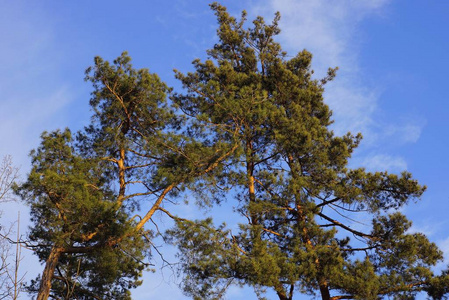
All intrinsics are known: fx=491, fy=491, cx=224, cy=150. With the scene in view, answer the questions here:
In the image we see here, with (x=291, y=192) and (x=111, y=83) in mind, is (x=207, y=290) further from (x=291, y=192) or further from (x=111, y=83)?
(x=111, y=83)

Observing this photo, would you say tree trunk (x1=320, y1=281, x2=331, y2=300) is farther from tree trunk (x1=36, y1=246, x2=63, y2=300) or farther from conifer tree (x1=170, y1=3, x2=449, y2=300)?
tree trunk (x1=36, y1=246, x2=63, y2=300)

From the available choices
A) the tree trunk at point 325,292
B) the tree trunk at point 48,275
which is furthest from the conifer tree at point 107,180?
the tree trunk at point 325,292

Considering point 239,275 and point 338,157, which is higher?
point 338,157

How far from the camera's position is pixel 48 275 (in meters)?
9.75

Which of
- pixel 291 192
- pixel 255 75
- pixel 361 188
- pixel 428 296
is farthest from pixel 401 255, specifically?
pixel 255 75

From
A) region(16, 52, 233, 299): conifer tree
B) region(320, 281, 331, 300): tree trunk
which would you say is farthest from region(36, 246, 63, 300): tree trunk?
region(320, 281, 331, 300): tree trunk

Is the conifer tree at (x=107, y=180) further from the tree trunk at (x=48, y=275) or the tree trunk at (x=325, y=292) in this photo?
the tree trunk at (x=325, y=292)

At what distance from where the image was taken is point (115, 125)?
1259cm

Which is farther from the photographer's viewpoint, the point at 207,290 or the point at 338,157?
the point at 338,157

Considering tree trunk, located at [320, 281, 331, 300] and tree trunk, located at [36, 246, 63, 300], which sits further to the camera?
tree trunk, located at [320, 281, 331, 300]

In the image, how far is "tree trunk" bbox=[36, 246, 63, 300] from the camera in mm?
9599

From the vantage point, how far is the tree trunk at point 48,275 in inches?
378

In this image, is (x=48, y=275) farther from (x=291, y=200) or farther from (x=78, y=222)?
(x=291, y=200)

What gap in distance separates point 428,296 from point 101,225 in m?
7.05
